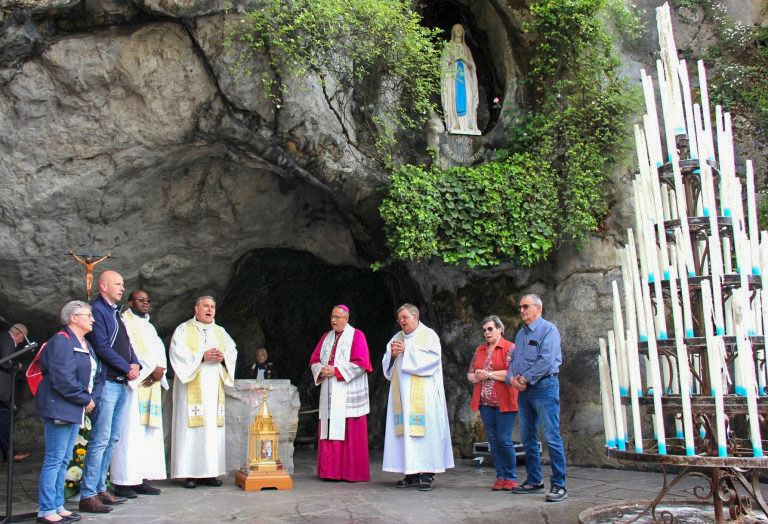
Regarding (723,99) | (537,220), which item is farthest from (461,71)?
(723,99)

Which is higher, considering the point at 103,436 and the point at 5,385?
the point at 5,385

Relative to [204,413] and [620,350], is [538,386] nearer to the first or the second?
[620,350]

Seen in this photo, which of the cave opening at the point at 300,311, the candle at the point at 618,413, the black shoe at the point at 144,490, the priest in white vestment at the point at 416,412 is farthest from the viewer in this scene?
the cave opening at the point at 300,311

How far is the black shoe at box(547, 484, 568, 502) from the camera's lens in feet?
21.0

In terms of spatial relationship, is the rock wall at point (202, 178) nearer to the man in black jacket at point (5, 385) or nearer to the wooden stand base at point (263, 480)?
the man in black jacket at point (5, 385)

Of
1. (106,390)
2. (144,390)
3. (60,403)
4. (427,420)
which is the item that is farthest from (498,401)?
(60,403)

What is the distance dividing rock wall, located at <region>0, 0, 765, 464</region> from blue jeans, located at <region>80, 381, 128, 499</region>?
321 cm

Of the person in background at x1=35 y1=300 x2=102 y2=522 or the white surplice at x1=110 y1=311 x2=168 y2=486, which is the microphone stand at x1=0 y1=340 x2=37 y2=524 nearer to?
the person in background at x1=35 y1=300 x2=102 y2=522

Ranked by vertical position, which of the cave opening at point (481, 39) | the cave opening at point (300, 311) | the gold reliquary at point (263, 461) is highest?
the cave opening at point (481, 39)

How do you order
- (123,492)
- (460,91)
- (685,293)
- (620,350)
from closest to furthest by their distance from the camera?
(685,293) < (620,350) < (123,492) < (460,91)

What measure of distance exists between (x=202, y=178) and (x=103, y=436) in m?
4.41

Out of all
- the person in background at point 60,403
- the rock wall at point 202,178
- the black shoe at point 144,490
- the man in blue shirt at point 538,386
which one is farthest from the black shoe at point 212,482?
the rock wall at point 202,178

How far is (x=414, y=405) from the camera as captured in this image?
740cm

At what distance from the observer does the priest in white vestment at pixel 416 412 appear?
7262 millimetres
